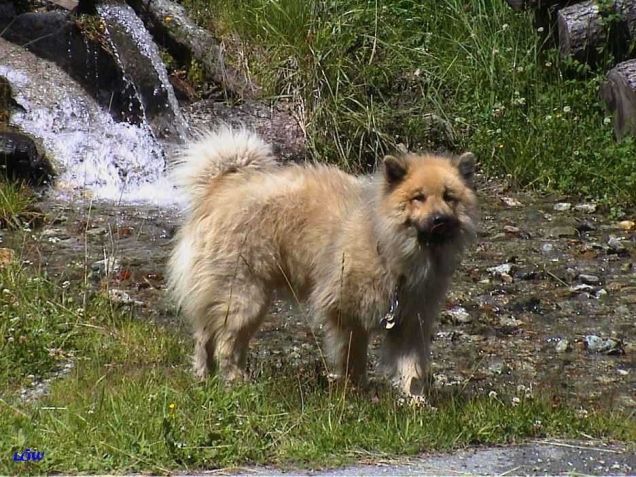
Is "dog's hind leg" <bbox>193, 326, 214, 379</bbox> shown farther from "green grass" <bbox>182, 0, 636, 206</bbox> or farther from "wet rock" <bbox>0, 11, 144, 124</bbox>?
"wet rock" <bbox>0, 11, 144, 124</bbox>

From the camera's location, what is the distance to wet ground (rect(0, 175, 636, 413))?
21.0ft

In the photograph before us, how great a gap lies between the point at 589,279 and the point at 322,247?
9.87 ft

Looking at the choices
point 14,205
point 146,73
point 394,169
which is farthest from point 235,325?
point 146,73

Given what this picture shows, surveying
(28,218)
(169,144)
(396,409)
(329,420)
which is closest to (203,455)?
(329,420)

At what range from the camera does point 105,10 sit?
37.4ft

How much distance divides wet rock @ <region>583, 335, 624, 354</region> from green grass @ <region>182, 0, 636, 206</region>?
129 inches

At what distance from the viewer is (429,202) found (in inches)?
212

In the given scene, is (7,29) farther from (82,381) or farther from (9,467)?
(9,467)

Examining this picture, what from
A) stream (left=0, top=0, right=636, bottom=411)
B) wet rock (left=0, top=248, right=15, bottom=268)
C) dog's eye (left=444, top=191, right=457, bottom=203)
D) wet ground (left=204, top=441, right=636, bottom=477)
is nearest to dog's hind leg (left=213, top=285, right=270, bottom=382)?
stream (left=0, top=0, right=636, bottom=411)

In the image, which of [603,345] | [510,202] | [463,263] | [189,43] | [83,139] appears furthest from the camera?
[189,43]

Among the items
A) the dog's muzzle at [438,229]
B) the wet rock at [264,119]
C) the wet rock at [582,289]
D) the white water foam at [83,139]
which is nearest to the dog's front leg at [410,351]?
the dog's muzzle at [438,229]

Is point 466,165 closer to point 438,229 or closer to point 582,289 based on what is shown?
point 438,229

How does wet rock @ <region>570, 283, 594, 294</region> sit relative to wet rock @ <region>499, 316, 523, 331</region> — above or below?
above

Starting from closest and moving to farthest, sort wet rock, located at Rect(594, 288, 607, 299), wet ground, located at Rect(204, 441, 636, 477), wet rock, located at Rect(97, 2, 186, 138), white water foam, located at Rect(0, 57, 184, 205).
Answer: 1. wet ground, located at Rect(204, 441, 636, 477)
2. wet rock, located at Rect(594, 288, 607, 299)
3. white water foam, located at Rect(0, 57, 184, 205)
4. wet rock, located at Rect(97, 2, 186, 138)
